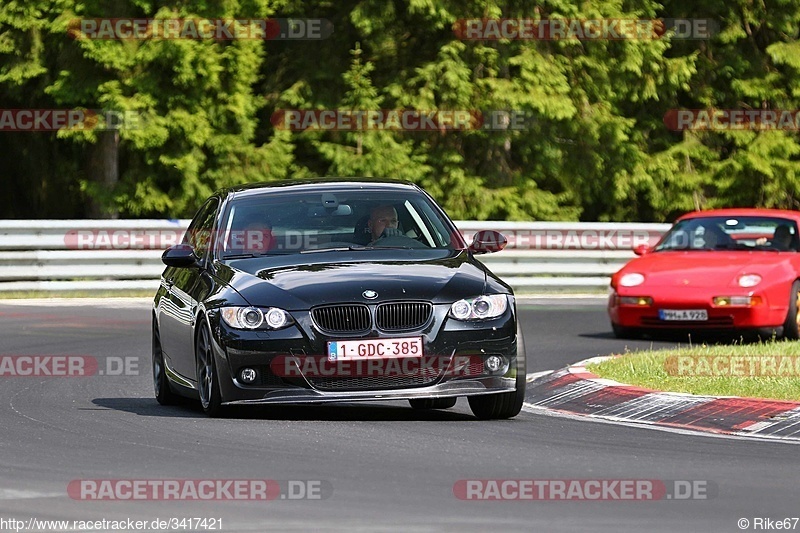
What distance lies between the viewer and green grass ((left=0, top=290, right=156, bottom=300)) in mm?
23328

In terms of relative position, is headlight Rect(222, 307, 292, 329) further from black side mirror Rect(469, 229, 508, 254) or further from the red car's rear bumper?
the red car's rear bumper

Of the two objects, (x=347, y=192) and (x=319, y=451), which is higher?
(x=347, y=192)

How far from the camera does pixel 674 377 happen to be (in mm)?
13508

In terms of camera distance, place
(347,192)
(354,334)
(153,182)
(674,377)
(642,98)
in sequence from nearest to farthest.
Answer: (354,334) → (347,192) → (674,377) → (153,182) → (642,98)

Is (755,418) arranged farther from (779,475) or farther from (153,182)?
(153,182)

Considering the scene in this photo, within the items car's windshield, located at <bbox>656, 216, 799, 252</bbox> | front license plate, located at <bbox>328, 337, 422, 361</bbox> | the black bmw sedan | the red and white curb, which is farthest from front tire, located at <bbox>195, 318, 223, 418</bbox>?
car's windshield, located at <bbox>656, 216, 799, 252</bbox>

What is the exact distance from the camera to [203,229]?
12.7 metres

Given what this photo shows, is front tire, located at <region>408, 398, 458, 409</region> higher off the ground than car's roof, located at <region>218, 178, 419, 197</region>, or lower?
A: lower

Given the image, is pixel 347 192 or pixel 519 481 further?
pixel 347 192

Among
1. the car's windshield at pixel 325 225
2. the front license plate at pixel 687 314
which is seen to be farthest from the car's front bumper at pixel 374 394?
the front license plate at pixel 687 314

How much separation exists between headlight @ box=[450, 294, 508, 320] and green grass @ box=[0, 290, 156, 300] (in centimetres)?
1346

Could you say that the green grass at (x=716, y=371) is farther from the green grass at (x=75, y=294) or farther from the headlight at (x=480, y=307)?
the green grass at (x=75, y=294)

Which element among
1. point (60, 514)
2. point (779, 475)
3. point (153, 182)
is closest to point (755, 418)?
point (779, 475)

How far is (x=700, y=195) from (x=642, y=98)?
2.67m
